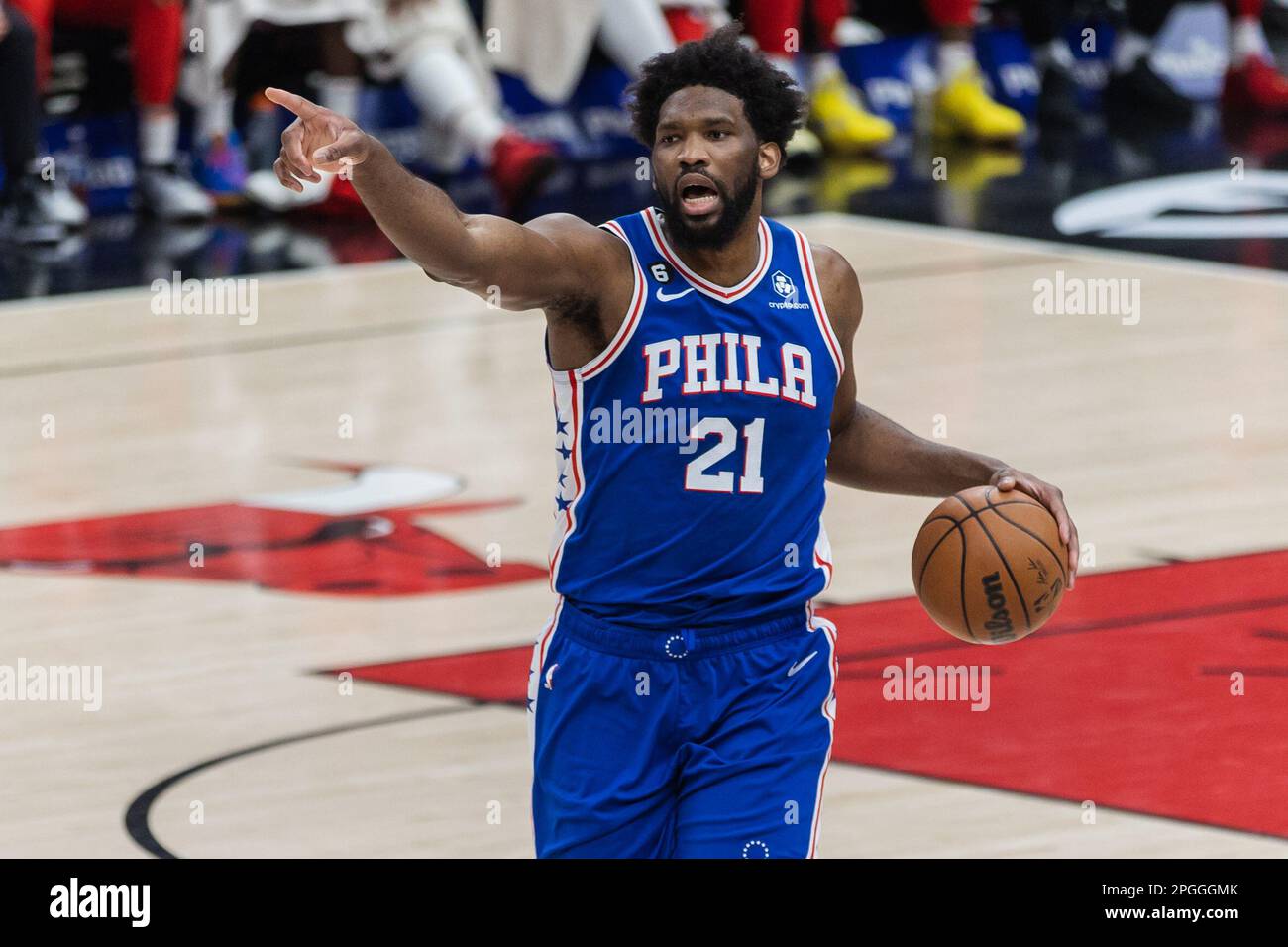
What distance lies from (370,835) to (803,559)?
1608 mm

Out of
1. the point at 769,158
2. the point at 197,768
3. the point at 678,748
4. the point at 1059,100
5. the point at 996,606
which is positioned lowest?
the point at 197,768

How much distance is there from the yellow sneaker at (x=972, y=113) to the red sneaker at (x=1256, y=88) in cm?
177

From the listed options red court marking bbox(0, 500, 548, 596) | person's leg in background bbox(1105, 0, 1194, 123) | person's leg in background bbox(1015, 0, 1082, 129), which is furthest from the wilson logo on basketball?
person's leg in background bbox(1105, 0, 1194, 123)

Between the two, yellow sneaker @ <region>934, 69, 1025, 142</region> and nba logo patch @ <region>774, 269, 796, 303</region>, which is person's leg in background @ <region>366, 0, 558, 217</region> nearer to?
yellow sneaker @ <region>934, 69, 1025, 142</region>

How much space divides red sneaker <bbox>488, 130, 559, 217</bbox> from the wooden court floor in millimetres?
882

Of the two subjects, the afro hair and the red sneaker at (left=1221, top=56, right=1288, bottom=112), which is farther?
the red sneaker at (left=1221, top=56, right=1288, bottom=112)

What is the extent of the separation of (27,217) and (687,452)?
8.57 meters

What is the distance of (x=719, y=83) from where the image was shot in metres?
4.32

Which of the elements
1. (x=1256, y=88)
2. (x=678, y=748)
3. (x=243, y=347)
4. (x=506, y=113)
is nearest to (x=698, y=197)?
(x=678, y=748)

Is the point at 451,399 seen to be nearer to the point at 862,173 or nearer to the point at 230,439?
the point at 230,439

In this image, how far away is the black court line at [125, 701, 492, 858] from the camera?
551cm

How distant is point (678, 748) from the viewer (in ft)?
14.0

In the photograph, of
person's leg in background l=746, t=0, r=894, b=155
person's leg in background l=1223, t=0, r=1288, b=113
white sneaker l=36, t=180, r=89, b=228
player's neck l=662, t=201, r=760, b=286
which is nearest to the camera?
player's neck l=662, t=201, r=760, b=286

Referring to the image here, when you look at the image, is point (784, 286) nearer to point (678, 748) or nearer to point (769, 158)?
point (769, 158)
